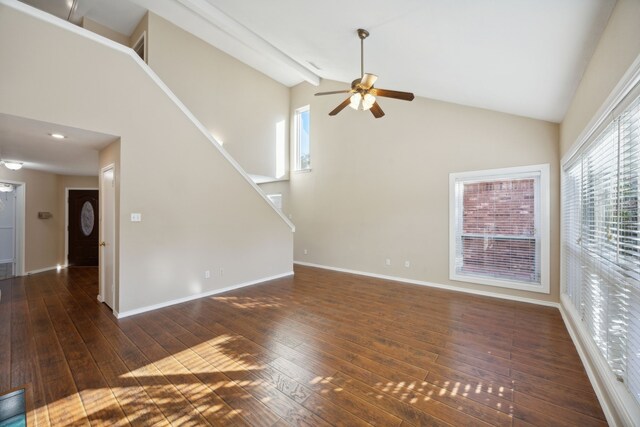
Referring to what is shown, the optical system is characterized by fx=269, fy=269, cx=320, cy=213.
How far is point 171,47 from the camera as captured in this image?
567cm

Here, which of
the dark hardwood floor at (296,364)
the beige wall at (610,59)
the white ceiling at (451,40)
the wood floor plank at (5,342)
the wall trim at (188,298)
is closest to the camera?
the beige wall at (610,59)

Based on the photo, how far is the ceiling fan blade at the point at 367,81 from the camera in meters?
2.84

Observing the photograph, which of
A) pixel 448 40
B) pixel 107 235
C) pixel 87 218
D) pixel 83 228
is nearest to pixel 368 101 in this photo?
pixel 448 40

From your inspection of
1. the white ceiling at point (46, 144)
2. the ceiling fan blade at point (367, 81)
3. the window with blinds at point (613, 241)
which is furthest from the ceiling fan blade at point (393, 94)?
the white ceiling at point (46, 144)

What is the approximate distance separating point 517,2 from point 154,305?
16.1 feet

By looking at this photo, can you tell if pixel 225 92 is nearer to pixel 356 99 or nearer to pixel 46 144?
pixel 46 144

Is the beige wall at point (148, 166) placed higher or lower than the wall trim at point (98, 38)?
lower

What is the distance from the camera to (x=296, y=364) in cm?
242

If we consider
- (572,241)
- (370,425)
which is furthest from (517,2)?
(370,425)

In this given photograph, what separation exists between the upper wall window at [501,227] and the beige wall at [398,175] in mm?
113

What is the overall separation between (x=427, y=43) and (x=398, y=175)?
2.86 meters

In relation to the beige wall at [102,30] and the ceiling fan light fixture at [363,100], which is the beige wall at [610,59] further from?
the beige wall at [102,30]

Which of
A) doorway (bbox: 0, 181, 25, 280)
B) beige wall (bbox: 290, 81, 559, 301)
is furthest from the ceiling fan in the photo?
doorway (bbox: 0, 181, 25, 280)

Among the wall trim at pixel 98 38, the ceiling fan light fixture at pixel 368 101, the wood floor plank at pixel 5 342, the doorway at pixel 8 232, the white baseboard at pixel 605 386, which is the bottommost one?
the wood floor plank at pixel 5 342
